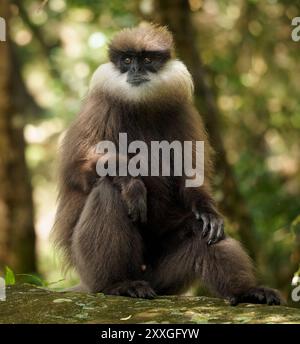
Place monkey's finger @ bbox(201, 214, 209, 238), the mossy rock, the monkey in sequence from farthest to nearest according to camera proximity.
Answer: monkey's finger @ bbox(201, 214, 209, 238) → the monkey → the mossy rock

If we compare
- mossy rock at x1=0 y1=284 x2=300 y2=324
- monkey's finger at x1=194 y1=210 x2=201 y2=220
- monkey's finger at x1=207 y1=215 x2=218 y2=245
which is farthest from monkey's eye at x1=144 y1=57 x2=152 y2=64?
mossy rock at x1=0 y1=284 x2=300 y2=324

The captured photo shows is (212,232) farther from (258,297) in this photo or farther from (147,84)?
(147,84)

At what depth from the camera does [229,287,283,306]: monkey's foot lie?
6145mm

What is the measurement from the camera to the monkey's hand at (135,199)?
6.48 meters

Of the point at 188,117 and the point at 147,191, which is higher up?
the point at 188,117

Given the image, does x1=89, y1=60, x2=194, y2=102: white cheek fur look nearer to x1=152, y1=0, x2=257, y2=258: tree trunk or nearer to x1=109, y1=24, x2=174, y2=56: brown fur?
x1=109, y1=24, x2=174, y2=56: brown fur

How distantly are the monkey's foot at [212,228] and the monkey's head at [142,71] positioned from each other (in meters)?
1.16

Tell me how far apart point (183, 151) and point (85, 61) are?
523 cm

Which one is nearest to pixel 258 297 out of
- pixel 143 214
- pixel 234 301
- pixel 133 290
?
pixel 234 301

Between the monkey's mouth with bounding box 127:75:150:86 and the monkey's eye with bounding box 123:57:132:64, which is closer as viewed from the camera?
the monkey's mouth with bounding box 127:75:150:86

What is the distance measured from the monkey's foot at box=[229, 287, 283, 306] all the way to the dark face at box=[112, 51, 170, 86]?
2096 mm

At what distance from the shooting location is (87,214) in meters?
6.50
